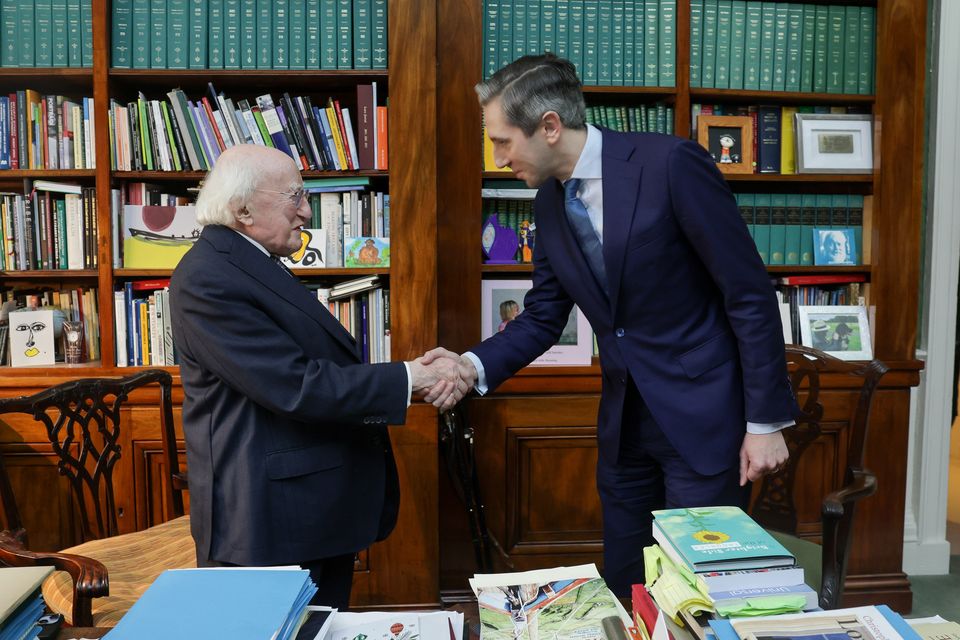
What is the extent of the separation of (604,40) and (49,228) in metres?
2.08

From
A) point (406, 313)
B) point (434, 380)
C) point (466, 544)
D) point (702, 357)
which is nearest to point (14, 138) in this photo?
point (406, 313)

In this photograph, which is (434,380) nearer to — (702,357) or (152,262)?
(702,357)

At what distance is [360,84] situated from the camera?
2.79 meters

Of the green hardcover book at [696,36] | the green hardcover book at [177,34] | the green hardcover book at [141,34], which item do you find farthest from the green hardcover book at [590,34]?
the green hardcover book at [141,34]

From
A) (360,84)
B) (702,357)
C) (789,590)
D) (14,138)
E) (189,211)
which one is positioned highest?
(360,84)

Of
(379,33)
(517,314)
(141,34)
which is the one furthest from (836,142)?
(141,34)

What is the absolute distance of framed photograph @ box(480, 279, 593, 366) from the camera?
2.88m

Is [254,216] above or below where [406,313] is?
above

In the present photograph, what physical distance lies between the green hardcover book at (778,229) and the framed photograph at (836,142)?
0.45ft

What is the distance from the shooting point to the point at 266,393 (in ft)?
5.33

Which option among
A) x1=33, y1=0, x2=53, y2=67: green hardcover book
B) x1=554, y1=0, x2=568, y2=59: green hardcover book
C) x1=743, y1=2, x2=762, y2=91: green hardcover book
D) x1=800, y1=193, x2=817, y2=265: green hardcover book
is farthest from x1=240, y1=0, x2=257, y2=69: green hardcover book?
x1=800, y1=193, x2=817, y2=265: green hardcover book

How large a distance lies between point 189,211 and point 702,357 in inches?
75.1

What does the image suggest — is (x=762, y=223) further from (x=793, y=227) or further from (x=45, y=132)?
(x=45, y=132)

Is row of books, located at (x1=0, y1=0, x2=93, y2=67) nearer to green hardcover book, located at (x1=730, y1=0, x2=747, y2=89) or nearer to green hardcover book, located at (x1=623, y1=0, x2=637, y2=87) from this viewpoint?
green hardcover book, located at (x1=623, y1=0, x2=637, y2=87)
